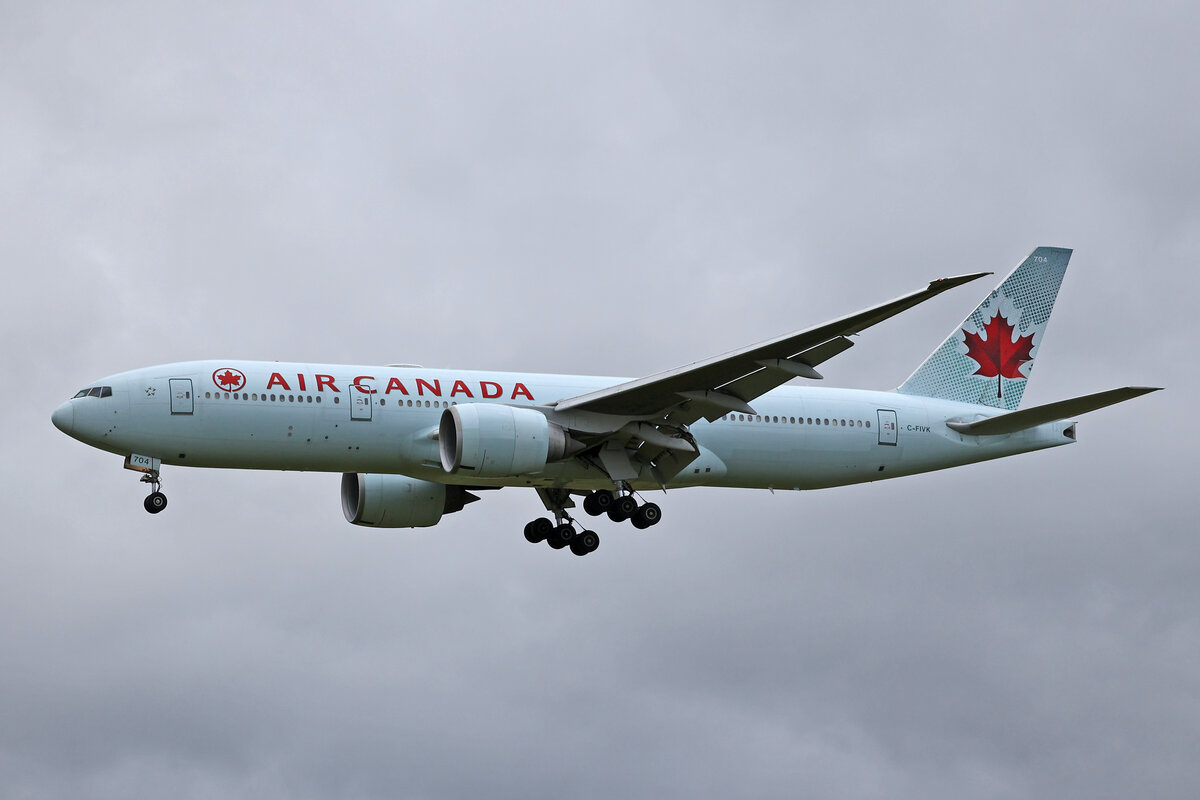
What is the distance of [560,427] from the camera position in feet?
133

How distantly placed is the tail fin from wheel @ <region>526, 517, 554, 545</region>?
10864mm

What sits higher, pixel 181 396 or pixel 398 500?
pixel 181 396

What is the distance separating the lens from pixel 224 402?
38.8m

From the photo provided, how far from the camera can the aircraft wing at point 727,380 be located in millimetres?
36094

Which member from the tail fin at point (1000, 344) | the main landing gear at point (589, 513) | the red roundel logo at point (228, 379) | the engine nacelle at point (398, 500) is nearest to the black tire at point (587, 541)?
the main landing gear at point (589, 513)

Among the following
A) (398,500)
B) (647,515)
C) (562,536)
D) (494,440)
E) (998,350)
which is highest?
(998,350)

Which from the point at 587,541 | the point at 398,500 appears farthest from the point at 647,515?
the point at 398,500

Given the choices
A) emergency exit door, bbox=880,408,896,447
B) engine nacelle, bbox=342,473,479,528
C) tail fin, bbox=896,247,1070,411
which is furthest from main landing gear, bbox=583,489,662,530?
tail fin, bbox=896,247,1070,411

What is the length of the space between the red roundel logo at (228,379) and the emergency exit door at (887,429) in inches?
683

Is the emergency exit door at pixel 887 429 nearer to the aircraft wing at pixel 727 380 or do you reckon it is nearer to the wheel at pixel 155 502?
the aircraft wing at pixel 727 380

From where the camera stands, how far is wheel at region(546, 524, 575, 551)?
45562mm

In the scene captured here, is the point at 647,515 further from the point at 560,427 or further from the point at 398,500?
the point at 398,500

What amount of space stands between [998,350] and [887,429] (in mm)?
5920

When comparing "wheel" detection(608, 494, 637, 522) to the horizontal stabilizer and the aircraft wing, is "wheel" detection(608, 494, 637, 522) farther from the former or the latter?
the horizontal stabilizer
